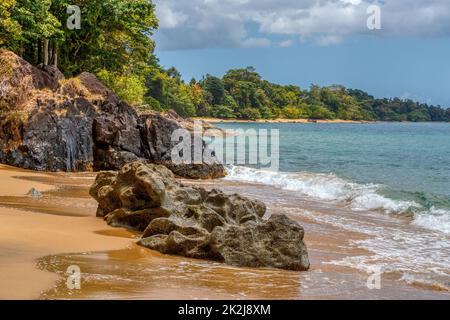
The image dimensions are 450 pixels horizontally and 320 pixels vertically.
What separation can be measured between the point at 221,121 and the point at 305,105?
43061mm

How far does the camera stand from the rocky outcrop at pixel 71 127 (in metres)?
21.4

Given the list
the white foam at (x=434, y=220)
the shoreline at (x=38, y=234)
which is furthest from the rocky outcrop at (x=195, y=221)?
the white foam at (x=434, y=220)

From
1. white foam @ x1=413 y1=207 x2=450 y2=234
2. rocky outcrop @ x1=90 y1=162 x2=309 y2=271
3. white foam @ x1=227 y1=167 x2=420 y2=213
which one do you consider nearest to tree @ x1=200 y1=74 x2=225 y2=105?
white foam @ x1=227 y1=167 x2=420 y2=213

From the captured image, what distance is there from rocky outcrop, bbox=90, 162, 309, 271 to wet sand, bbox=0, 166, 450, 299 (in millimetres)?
272

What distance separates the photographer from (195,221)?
980 cm

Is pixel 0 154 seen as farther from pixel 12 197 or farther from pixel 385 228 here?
pixel 385 228

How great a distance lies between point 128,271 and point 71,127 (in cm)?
1627

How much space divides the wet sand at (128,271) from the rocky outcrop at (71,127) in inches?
398

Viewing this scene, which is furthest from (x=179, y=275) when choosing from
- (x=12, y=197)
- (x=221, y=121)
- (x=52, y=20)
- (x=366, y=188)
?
(x=221, y=121)

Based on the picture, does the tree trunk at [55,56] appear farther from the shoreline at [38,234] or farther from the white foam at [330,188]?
the shoreline at [38,234]

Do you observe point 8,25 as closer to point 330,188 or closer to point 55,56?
point 55,56

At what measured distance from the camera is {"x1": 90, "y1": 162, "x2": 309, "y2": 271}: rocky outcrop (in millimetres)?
8547

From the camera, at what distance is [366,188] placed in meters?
21.1

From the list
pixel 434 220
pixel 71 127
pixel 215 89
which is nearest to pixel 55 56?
pixel 71 127
